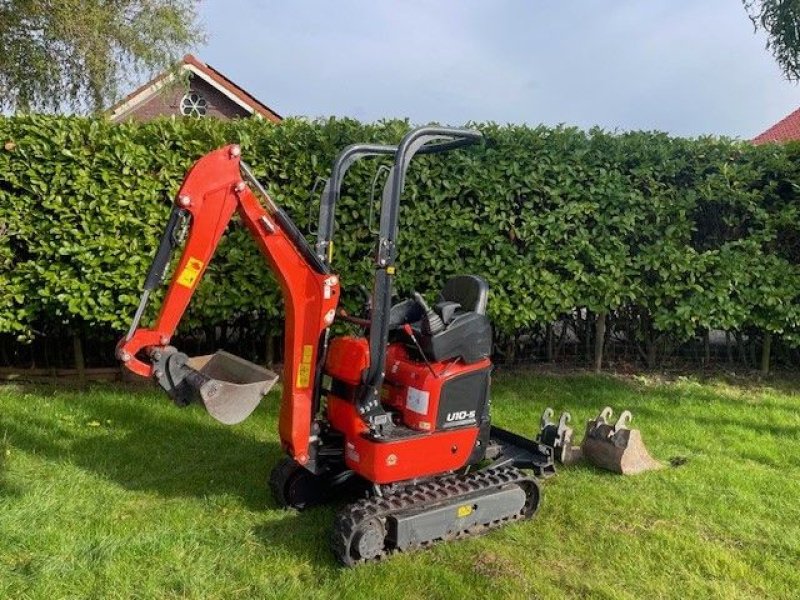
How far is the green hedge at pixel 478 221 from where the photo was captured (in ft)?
20.9

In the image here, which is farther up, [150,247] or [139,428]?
[150,247]

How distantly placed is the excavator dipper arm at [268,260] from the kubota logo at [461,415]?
0.83 metres

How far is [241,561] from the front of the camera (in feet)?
11.8

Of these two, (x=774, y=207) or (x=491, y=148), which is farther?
(x=774, y=207)

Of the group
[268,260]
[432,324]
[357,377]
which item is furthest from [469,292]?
[268,260]

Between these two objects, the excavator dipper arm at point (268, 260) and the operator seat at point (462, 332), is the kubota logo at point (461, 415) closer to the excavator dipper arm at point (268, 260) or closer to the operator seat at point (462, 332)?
Result: the operator seat at point (462, 332)

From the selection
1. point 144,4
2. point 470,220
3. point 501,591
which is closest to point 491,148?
point 470,220

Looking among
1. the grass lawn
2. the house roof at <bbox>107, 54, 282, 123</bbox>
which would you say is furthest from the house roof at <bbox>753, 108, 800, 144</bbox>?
the grass lawn

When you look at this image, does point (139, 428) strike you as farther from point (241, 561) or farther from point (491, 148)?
point (491, 148)

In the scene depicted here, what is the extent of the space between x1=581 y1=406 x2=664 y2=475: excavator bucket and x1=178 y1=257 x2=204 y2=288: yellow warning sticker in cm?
320

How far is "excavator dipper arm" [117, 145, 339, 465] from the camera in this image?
3580 mm

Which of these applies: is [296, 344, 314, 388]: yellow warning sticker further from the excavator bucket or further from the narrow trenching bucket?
the excavator bucket

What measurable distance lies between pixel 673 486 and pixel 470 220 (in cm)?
337

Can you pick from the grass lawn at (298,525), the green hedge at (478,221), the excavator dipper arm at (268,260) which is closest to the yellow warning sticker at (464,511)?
the grass lawn at (298,525)
